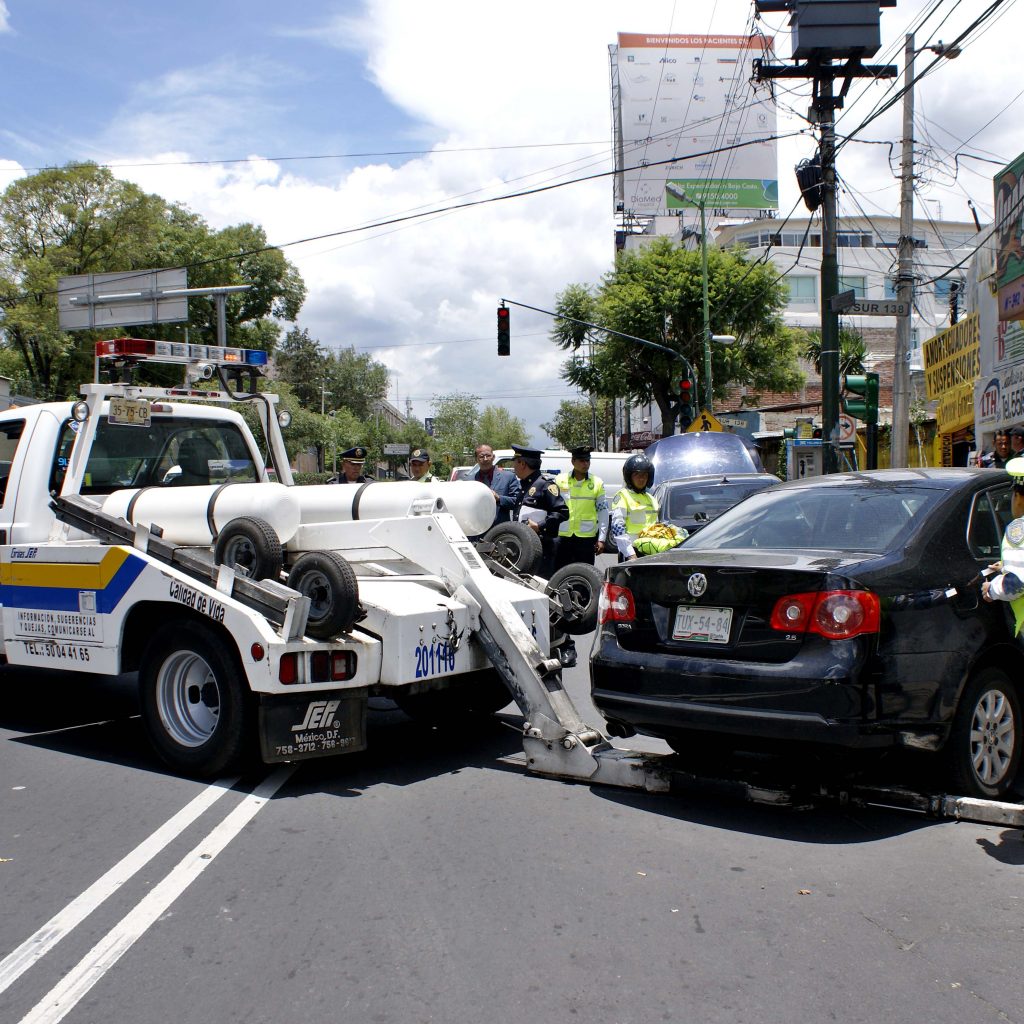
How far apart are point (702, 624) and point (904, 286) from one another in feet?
54.8

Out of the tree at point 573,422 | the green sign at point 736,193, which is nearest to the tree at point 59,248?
the green sign at point 736,193

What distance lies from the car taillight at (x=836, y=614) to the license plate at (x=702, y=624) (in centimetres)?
35

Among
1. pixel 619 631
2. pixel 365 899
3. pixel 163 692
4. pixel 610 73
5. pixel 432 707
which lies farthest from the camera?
pixel 610 73

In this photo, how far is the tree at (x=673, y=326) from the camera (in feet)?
130

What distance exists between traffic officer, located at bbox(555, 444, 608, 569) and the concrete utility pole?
1183cm

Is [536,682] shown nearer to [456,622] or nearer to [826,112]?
[456,622]

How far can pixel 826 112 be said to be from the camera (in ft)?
62.1

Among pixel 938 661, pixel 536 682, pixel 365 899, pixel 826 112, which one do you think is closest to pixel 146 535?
pixel 536 682

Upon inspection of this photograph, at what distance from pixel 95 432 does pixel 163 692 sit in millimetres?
2006

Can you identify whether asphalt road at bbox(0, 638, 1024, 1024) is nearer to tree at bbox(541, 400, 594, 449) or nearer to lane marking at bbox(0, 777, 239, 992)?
lane marking at bbox(0, 777, 239, 992)

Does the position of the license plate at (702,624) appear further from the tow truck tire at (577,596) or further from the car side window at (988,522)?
the tow truck tire at (577,596)

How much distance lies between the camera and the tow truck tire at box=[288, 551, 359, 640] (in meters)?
5.24

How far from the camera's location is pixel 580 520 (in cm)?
957

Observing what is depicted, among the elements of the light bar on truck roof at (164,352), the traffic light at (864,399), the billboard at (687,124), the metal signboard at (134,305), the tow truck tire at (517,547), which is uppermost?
the billboard at (687,124)
